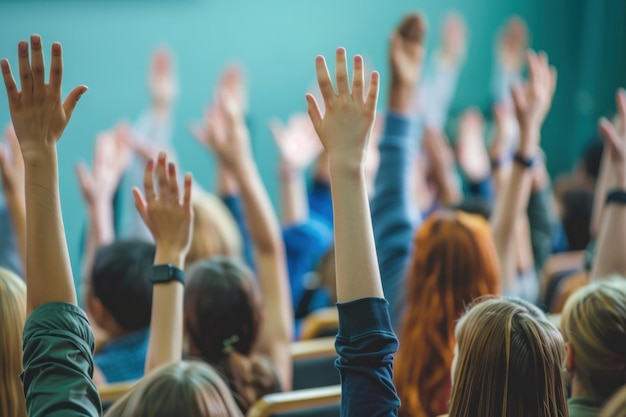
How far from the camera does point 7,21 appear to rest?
5.14 meters

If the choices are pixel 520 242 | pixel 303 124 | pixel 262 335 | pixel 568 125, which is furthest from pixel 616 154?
pixel 568 125

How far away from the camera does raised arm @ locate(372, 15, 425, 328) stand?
2133 mm

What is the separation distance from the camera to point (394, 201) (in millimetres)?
2178

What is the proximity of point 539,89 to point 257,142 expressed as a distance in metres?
3.98

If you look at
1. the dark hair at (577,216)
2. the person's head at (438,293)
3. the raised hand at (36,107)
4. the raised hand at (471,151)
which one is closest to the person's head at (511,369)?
the person's head at (438,293)

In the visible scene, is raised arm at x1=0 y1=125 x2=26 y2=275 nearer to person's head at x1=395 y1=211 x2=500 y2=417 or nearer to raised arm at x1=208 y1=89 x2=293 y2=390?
raised arm at x1=208 y1=89 x2=293 y2=390

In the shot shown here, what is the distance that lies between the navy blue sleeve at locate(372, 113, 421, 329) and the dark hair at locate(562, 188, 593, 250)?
6.01ft

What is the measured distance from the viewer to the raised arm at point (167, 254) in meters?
1.51

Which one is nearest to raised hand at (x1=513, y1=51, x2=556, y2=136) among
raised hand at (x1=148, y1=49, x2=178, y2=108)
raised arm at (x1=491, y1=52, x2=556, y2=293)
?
raised arm at (x1=491, y1=52, x2=556, y2=293)

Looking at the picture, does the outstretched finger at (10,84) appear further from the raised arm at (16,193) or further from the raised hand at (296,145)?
the raised hand at (296,145)

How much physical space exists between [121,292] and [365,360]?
1.06 metres

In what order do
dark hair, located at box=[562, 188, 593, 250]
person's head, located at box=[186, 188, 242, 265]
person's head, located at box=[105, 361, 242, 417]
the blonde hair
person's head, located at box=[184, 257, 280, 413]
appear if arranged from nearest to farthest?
the blonde hair → person's head, located at box=[105, 361, 242, 417] → person's head, located at box=[184, 257, 280, 413] → person's head, located at box=[186, 188, 242, 265] → dark hair, located at box=[562, 188, 593, 250]

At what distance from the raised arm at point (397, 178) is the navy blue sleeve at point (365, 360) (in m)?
0.94

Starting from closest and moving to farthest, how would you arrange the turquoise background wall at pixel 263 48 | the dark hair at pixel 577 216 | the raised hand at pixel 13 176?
the raised hand at pixel 13 176 → the dark hair at pixel 577 216 → the turquoise background wall at pixel 263 48
